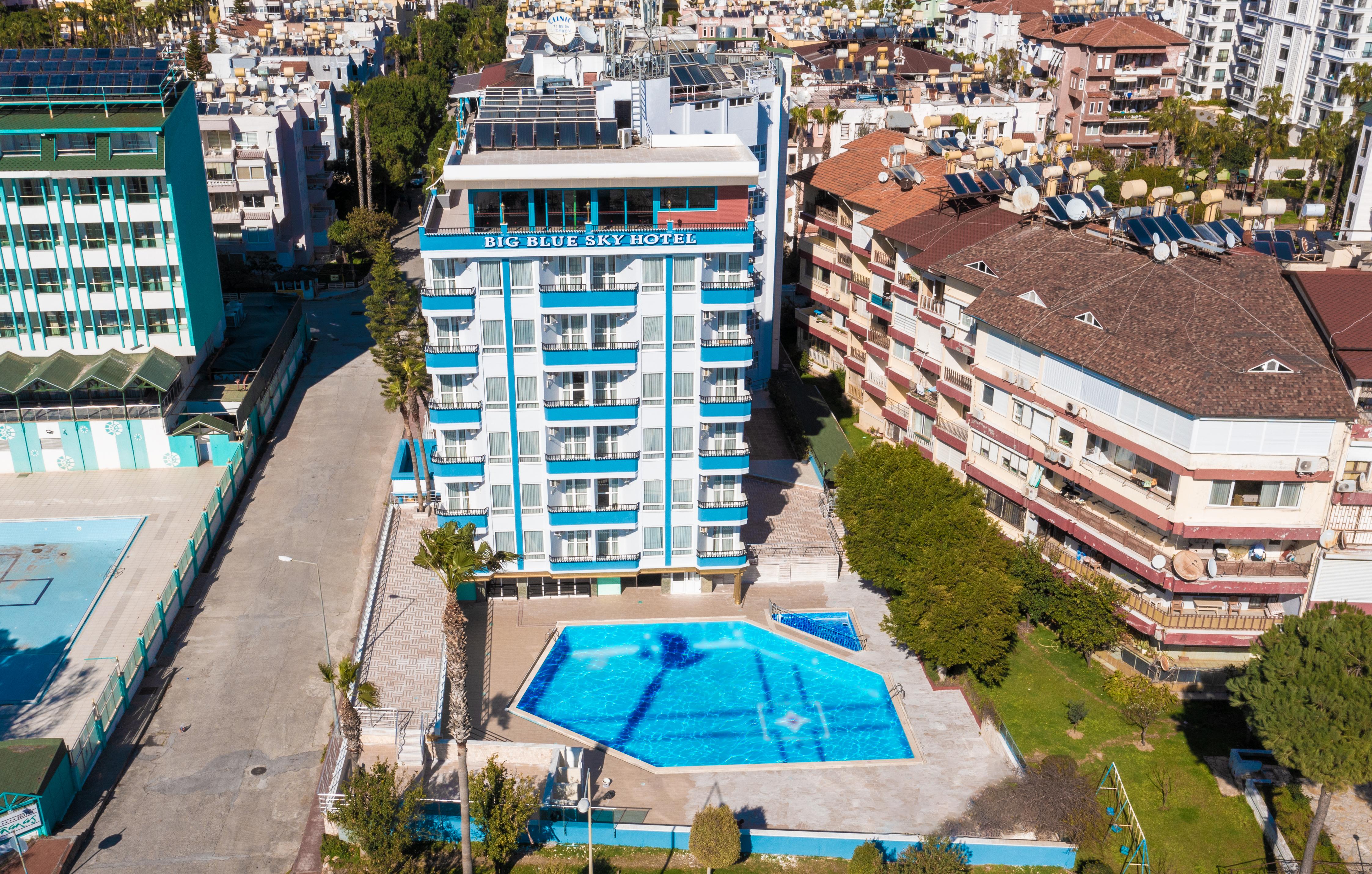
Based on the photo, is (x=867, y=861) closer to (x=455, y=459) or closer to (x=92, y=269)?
(x=455, y=459)

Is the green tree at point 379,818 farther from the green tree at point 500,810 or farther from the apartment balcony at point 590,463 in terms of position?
the apartment balcony at point 590,463

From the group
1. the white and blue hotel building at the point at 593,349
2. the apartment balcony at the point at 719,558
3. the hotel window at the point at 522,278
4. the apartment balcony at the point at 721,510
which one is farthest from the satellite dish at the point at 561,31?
the apartment balcony at the point at 719,558

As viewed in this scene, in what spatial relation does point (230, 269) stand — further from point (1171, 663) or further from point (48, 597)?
point (1171, 663)

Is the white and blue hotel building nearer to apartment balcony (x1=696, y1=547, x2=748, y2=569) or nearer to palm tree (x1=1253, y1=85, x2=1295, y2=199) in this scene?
apartment balcony (x1=696, y1=547, x2=748, y2=569)

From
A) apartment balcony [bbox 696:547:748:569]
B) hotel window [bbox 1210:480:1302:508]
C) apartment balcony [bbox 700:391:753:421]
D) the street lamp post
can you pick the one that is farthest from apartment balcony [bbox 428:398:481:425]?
hotel window [bbox 1210:480:1302:508]

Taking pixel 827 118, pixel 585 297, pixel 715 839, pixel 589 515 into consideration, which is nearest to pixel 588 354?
pixel 585 297

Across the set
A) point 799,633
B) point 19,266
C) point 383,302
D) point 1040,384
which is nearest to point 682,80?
point 383,302
